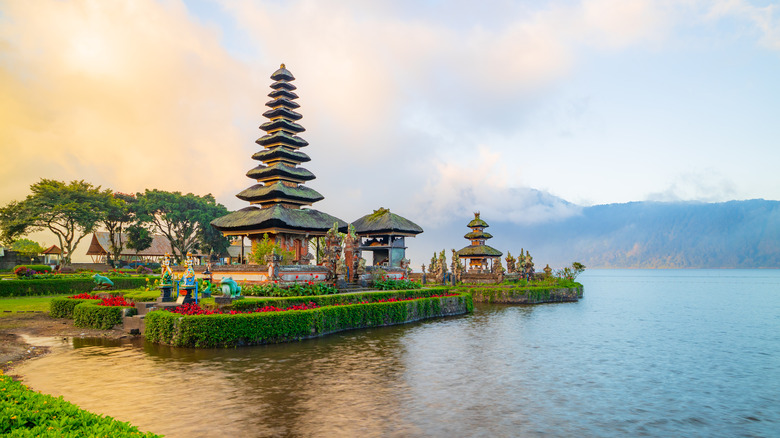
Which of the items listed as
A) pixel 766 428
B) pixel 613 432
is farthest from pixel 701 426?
pixel 613 432

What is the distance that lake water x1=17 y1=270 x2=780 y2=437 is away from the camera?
10977 millimetres

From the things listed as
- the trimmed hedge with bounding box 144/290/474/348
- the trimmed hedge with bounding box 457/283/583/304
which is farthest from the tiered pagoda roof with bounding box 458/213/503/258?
the trimmed hedge with bounding box 144/290/474/348

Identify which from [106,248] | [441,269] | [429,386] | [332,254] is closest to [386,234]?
[441,269]

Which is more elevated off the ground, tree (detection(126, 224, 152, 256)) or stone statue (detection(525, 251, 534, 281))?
tree (detection(126, 224, 152, 256))

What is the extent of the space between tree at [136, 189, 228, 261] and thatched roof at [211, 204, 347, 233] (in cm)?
2549

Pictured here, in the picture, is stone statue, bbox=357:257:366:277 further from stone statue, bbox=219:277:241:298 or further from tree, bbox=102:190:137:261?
tree, bbox=102:190:137:261

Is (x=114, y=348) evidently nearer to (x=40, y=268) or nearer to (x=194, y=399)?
(x=194, y=399)

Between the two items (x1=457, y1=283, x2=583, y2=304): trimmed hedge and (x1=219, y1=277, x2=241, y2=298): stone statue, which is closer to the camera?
(x1=219, y1=277, x2=241, y2=298): stone statue

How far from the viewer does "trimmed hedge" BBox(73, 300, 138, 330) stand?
23.3 metres

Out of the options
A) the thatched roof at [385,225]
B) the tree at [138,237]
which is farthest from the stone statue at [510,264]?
the tree at [138,237]

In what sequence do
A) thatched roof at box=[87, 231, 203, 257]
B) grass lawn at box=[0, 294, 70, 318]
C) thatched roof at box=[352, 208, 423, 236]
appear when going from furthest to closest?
thatched roof at box=[87, 231, 203, 257] < thatched roof at box=[352, 208, 423, 236] < grass lawn at box=[0, 294, 70, 318]

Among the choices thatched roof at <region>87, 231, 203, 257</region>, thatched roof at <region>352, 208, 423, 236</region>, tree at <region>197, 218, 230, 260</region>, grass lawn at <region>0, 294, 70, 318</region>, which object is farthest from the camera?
thatched roof at <region>87, 231, 203, 257</region>

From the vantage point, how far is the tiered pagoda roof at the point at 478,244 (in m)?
65.3

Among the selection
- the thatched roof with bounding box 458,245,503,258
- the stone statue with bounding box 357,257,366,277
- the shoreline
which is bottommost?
the shoreline
